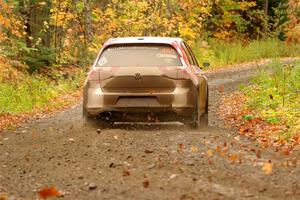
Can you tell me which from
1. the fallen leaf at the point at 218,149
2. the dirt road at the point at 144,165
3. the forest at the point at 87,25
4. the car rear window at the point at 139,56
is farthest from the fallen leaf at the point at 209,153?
the forest at the point at 87,25

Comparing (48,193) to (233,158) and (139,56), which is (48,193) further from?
(139,56)

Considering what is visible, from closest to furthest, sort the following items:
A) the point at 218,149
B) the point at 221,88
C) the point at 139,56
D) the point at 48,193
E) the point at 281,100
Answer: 1. the point at 48,193
2. the point at 218,149
3. the point at 139,56
4. the point at 281,100
5. the point at 221,88

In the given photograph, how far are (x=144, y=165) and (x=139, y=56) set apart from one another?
147 inches

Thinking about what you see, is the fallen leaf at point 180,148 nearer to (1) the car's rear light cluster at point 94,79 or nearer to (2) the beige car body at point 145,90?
(2) the beige car body at point 145,90

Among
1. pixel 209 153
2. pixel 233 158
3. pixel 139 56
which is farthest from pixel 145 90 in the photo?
pixel 233 158

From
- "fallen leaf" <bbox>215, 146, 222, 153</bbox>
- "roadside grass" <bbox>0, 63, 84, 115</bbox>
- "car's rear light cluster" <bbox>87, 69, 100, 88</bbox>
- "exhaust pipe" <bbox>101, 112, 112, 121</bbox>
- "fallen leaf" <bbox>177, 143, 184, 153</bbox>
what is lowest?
"roadside grass" <bbox>0, 63, 84, 115</bbox>

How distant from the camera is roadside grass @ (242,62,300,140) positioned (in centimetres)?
1220

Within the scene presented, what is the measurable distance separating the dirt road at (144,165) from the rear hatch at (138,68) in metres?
0.84

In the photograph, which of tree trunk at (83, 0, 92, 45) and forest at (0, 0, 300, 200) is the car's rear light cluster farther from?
tree trunk at (83, 0, 92, 45)

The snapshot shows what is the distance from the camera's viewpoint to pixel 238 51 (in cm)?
3488

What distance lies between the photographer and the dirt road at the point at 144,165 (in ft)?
21.1

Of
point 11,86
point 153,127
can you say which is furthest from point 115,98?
point 11,86

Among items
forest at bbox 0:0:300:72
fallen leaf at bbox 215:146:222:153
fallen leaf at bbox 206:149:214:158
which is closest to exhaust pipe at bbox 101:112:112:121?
fallen leaf at bbox 215:146:222:153

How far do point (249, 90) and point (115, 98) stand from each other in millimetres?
8892
